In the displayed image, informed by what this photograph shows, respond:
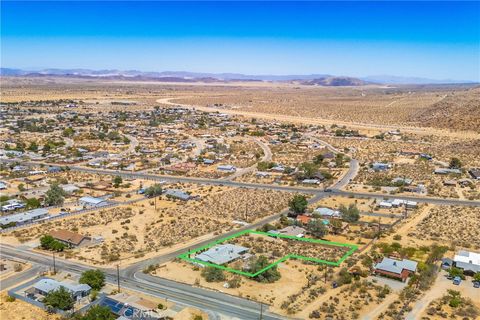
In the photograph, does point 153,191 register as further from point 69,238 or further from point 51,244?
point 51,244

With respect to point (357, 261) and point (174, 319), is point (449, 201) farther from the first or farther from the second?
point (174, 319)

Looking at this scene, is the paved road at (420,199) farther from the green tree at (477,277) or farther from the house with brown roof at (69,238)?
the house with brown roof at (69,238)

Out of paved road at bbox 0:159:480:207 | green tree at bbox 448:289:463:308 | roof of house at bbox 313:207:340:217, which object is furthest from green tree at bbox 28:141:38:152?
green tree at bbox 448:289:463:308

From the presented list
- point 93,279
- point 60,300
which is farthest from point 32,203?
point 60,300

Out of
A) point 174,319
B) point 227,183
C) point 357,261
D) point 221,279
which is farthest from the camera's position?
point 227,183

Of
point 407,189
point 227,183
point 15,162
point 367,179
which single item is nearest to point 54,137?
point 15,162

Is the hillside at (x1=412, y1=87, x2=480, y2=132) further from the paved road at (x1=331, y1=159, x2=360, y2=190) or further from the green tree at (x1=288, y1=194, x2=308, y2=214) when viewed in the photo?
the green tree at (x1=288, y1=194, x2=308, y2=214)

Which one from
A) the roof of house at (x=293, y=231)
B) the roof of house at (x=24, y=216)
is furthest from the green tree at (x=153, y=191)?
the roof of house at (x=293, y=231)
